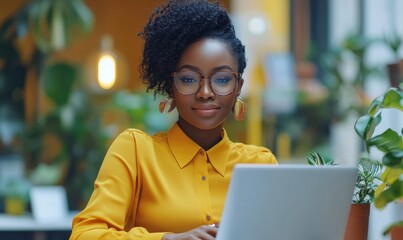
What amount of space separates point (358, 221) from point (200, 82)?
1.65 feet

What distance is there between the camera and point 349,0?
9289 mm

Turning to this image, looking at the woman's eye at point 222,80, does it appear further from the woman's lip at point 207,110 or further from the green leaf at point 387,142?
the green leaf at point 387,142

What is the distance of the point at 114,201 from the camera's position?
2408 millimetres

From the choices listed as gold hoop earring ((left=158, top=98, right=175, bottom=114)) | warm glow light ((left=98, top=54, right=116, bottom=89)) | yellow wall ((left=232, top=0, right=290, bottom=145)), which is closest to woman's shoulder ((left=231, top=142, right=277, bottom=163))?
gold hoop earring ((left=158, top=98, right=175, bottom=114))

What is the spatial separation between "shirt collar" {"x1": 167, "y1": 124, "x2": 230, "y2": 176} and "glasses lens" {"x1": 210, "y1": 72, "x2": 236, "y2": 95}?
16 centimetres

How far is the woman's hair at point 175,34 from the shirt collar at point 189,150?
0.11 meters

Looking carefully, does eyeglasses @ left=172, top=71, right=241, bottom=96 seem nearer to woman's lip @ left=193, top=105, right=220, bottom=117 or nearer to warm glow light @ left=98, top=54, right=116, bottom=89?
woman's lip @ left=193, top=105, right=220, bottom=117

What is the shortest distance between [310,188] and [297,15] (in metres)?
7.52

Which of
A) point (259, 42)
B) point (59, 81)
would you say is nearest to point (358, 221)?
point (59, 81)

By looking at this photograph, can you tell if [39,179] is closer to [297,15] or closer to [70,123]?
[70,123]

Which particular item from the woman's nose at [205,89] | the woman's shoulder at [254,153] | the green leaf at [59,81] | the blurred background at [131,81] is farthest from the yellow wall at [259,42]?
the woman's nose at [205,89]

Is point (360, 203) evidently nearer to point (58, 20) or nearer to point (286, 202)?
point (286, 202)

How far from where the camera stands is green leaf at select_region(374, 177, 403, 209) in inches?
88.3

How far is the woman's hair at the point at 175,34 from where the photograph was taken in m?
2.47
